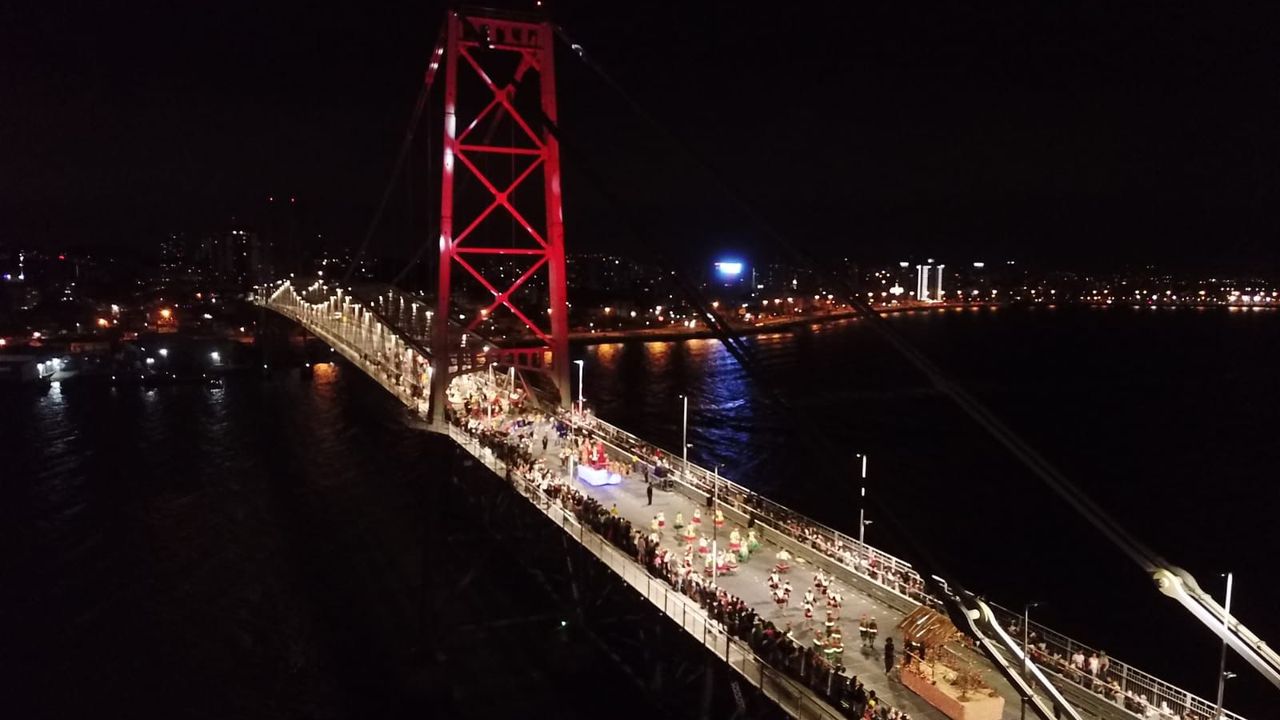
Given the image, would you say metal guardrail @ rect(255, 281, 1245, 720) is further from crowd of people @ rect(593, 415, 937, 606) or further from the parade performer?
the parade performer

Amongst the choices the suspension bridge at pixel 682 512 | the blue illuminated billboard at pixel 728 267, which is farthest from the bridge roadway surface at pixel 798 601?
the blue illuminated billboard at pixel 728 267

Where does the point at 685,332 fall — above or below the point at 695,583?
below

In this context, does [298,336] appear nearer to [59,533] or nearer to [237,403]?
[237,403]

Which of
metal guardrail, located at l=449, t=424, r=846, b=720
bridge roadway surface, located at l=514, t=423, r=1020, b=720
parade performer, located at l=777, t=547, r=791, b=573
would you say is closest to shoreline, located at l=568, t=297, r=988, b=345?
bridge roadway surface, located at l=514, t=423, r=1020, b=720

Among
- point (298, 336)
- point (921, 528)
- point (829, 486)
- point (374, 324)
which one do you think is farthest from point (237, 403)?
point (921, 528)

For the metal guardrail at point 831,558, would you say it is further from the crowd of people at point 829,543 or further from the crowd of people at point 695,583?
the crowd of people at point 695,583

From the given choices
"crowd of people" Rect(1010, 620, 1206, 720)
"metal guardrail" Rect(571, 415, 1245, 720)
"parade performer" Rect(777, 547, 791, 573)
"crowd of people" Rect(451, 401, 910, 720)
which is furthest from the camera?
"parade performer" Rect(777, 547, 791, 573)

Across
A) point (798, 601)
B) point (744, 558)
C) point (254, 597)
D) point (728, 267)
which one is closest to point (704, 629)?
point (798, 601)

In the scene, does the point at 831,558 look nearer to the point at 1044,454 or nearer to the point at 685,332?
the point at 1044,454
